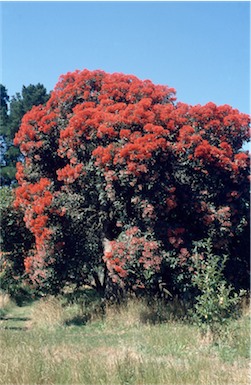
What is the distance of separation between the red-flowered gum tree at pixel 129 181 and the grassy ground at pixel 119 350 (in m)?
0.99

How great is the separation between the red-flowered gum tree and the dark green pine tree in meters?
18.4

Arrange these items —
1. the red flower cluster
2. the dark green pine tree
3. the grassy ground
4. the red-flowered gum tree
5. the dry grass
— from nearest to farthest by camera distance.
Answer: the grassy ground, the red flower cluster, the red-flowered gum tree, the dry grass, the dark green pine tree

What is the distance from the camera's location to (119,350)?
7047mm

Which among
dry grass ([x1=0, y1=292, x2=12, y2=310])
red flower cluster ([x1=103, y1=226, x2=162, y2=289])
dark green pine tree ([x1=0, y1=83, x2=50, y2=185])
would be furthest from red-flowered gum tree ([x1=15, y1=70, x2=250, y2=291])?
dark green pine tree ([x1=0, y1=83, x2=50, y2=185])

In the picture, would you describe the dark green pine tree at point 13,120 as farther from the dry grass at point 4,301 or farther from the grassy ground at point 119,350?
the grassy ground at point 119,350

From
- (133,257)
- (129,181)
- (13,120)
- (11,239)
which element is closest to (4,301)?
(11,239)

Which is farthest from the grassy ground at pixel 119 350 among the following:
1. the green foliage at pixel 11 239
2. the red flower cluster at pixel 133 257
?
the green foliage at pixel 11 239

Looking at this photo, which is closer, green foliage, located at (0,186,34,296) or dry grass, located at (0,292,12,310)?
green foliage, located at (0,186,34,296)

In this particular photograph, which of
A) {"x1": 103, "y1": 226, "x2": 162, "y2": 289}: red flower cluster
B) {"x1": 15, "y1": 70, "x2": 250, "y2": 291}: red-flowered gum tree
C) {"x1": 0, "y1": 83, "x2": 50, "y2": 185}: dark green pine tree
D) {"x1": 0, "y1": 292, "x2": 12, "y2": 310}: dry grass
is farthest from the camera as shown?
{"x1": 0, "y1": 83, "x2": 50, "y2": 185}: dark green pine tree

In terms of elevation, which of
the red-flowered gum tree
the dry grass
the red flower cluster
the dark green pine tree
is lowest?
the dry grass

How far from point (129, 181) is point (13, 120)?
75.9 feet

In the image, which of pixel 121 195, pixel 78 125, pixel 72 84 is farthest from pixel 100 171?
pixel 72 84

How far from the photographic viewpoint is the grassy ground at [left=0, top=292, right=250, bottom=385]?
5301 millimetres

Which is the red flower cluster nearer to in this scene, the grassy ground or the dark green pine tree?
the grassy ground
